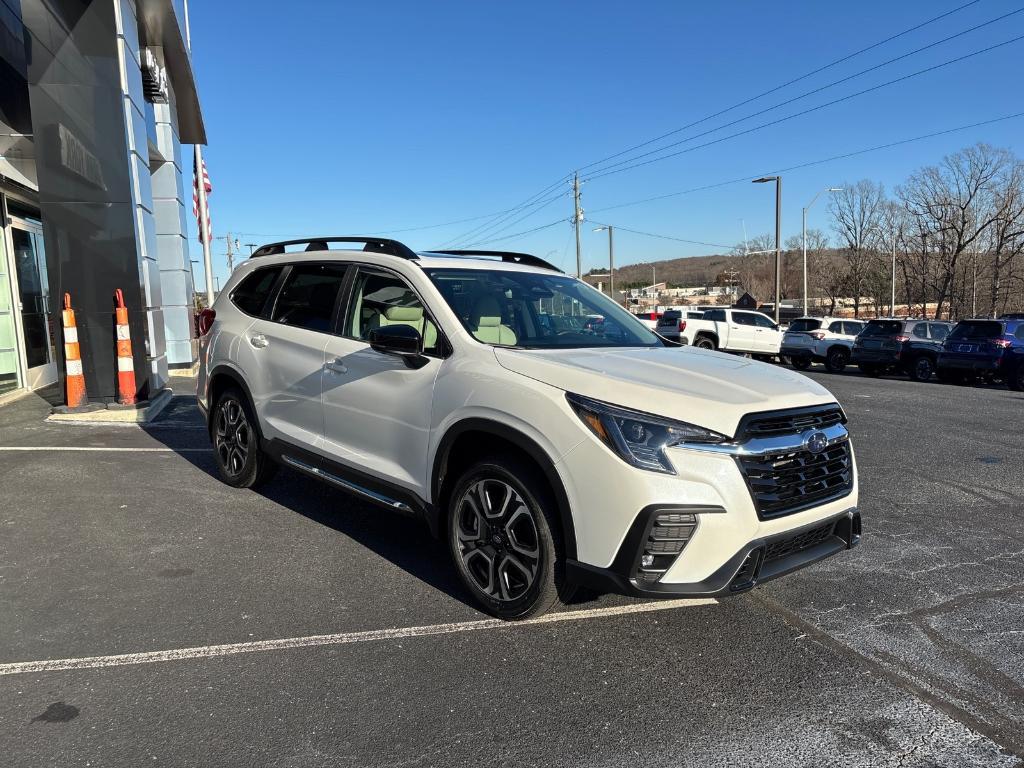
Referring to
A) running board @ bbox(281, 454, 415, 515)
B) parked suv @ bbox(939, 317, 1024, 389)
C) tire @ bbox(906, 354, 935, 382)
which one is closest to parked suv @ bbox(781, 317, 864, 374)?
tire @ bbox(906, 354, 935, 382)

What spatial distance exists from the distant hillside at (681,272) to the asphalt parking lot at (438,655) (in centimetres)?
12115

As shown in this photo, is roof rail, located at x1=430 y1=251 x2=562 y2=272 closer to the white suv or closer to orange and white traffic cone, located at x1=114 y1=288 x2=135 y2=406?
the white suv

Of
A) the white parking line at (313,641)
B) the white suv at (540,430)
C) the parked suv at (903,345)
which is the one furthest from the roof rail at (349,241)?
the parked suv at (903,345)

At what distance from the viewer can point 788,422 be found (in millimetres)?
3242

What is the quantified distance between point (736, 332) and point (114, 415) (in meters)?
19.7

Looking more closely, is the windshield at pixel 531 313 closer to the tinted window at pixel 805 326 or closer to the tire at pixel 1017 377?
the tire at pixel 1017 377

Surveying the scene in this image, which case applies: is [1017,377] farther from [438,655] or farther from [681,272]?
[681,272]

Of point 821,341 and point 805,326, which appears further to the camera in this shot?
point 805,326

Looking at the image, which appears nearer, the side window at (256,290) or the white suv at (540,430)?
the white suv at (540,430)

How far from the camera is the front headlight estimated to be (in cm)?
295

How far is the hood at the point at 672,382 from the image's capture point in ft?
9.99

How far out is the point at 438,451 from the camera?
12.2 ft

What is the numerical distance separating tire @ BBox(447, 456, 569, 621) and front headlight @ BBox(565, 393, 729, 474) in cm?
45

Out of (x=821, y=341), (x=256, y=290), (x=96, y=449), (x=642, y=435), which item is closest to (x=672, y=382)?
(x=642, y=435)
